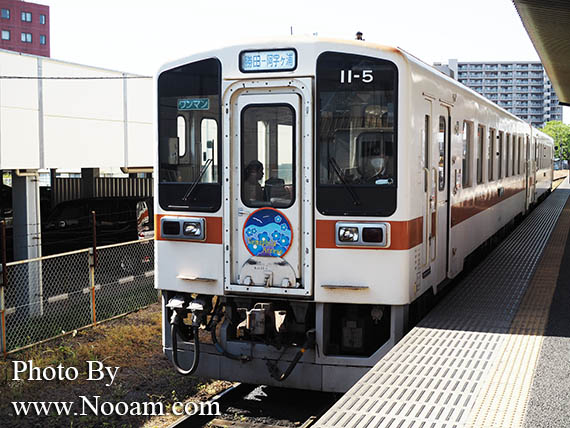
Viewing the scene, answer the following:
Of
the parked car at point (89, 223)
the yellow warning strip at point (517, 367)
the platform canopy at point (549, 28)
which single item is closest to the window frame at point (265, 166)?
the yellow warning strip at point (517, 367)

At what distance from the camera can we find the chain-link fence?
9.50m

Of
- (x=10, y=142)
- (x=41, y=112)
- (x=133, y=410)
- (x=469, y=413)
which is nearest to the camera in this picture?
(x=469, y=413)

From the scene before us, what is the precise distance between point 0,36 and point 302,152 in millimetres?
85034

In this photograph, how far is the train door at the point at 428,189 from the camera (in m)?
6.53

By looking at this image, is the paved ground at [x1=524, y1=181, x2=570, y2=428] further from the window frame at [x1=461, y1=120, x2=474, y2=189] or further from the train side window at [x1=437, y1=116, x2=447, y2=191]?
the window frame at [x1=461, y1=120, x2=474, y2=189]

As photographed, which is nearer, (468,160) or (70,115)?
(468,160)

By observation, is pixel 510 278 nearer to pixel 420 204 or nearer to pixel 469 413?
pixel 420 204

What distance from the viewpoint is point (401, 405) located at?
4.30 m

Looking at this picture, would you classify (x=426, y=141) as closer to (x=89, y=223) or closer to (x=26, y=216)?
(x=26, y=216)

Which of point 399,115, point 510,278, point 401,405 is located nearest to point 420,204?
point 399,115

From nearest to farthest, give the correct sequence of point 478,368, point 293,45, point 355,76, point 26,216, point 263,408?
point 478,368
point 355,76
point 293,45
point 263,408
point 26,216

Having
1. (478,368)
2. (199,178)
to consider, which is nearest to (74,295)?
(199,178)

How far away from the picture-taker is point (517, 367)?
506 centimetres

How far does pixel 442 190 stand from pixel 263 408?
9.45 ft
